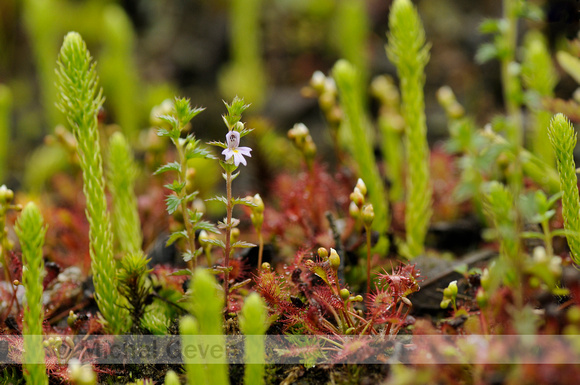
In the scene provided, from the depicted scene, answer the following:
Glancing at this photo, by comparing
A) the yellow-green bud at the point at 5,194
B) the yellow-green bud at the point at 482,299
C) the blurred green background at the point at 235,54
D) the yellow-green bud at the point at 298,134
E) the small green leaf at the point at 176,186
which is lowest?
the yellow-green bud at the point at 482,299

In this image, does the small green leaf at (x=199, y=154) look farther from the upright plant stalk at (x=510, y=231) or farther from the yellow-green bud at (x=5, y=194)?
the upright plant stalk at (x=510, y=231)

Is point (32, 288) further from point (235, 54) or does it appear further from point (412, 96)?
point (235, 54)

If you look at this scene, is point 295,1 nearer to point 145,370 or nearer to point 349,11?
point 349,11

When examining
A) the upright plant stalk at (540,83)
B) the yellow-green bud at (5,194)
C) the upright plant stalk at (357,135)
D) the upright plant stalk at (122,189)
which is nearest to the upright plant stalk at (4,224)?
the yellow-green bud at (5,194)

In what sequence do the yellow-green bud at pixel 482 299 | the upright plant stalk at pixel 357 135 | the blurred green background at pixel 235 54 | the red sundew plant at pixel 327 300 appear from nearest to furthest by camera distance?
1. the yellow-green bud at pixel 482 299
2. the red sundew plant at pixel 327 300
3. the upright plant stalk at pixel 357 135
4. the blurred green background at pixel 235 54

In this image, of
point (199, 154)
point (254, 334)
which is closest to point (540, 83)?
point (199, 154)

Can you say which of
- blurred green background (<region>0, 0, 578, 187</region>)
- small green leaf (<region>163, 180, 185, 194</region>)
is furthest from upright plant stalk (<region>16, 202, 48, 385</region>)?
blurred green background (<region>0, 0, 578, 187</region>)

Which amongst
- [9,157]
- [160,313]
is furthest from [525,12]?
[9,157]
